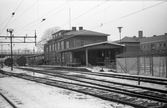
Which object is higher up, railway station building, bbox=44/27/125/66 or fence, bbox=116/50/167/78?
railway station building, bbox=44/27/125/66

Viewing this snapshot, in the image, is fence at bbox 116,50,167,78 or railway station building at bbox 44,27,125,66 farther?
railway station building at bbox 44,27,125,66

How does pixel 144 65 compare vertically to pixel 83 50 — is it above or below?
below

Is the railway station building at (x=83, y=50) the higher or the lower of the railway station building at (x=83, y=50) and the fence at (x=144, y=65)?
the higher

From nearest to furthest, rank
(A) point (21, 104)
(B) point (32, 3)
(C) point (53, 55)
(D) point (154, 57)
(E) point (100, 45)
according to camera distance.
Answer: (A) point (21, 104) → (D) point (154, 57) → (B) point (32, 3) → (E) point (100, 45) → (C) point (53, 55)

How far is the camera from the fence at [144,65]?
1886 centimetres

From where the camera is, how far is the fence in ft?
61.9

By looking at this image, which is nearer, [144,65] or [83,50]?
[144,65]

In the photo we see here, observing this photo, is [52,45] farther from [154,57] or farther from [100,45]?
[154,57]

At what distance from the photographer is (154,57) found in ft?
65.4


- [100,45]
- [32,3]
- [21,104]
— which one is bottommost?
[21,104]

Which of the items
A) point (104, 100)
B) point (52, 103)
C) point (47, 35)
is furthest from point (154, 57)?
point (47, 35)

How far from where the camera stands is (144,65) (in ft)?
68.8

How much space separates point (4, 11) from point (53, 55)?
99.1 ft

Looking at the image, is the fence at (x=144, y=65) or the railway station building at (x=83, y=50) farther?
the railway station building at (x=83, y=50)
